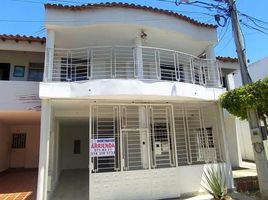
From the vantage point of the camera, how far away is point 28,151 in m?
18.6

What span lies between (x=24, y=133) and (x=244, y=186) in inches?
601

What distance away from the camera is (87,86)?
368 inches

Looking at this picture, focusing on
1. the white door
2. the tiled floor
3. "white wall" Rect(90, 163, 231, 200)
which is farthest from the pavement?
the white door

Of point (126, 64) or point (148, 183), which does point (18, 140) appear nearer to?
point (126, 64)

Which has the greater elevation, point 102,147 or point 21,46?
point 21,46

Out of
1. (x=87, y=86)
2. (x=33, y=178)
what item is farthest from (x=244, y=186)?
(x=33, y=178)

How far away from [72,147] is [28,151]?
3221mm

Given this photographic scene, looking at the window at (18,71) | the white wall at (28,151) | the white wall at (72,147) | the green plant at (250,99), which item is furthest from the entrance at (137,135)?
the white wall at (28,151)

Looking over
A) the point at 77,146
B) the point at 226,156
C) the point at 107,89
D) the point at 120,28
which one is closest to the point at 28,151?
the point at 77,146

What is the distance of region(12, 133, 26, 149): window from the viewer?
18.7 m

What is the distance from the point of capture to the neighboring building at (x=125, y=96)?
9.48 meters

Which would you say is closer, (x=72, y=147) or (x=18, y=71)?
(x=18, y=71)

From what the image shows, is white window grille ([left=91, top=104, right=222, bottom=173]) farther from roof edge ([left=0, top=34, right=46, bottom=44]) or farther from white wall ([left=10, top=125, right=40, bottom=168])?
white wall ([left=10, top=125, right=40, bottom=168])

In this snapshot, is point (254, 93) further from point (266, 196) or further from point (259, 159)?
point (266, 196)
